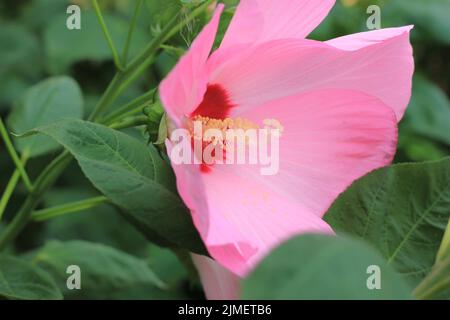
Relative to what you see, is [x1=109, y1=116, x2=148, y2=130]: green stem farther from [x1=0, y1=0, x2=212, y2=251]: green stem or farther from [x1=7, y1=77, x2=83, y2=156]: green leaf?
[x1=7, y1=77, x2=83, y2=156]: green leaf

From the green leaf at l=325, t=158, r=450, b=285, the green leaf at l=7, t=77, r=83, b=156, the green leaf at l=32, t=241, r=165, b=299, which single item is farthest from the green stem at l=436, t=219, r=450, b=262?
the green leaf at l=7, t=77, r=83, b=156

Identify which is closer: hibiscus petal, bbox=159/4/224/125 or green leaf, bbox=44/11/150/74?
hibiscus petal, bbox=159/4/224/125

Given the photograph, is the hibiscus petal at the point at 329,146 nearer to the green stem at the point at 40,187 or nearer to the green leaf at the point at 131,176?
the green leaf at the point at 131,176

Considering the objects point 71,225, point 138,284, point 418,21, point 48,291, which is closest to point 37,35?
point 71,225

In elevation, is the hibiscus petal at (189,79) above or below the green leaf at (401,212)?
above

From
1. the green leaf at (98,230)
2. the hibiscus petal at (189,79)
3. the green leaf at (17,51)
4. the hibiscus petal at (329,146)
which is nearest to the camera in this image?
the hibiscus petal at (189,79)

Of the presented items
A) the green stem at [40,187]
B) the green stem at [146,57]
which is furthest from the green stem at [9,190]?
the green stem at [146,57]

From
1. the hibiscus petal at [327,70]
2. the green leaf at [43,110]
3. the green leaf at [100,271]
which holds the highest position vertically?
the hibiscus petal at [327,70]
